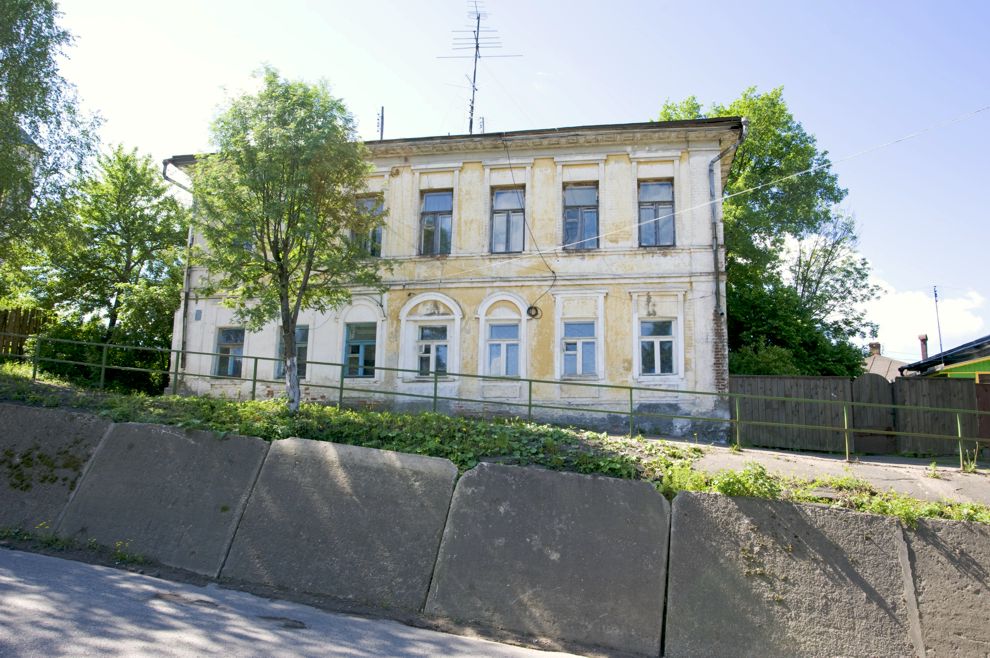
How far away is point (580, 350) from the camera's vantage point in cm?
1661

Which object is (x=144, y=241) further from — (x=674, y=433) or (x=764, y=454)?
(x=764, y=454)

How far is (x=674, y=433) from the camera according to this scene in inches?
609

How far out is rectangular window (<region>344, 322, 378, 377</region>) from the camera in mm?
17781

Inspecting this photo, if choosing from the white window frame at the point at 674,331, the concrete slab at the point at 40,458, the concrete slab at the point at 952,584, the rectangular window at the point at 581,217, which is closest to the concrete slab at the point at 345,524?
the concrete slab at the point at 40,458

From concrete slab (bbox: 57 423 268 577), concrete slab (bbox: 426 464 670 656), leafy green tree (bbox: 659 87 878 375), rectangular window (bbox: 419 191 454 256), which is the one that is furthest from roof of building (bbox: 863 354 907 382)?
concrete slab (bbox: 57 423 268 577)

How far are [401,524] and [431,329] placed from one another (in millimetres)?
10718

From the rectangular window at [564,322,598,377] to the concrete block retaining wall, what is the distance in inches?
364

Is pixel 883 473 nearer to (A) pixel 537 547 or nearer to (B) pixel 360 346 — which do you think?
(A) pixel 537 547

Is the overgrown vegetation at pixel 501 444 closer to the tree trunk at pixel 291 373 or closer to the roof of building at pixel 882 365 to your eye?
the tree trunk at pixel 291 373

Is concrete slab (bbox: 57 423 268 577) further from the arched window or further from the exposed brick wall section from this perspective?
the exposed brick wall section

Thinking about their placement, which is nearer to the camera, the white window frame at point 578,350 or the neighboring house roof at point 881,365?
the white window frame at point 578,350

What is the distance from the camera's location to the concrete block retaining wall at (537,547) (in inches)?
243

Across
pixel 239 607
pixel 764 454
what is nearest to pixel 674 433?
pixel 764 454

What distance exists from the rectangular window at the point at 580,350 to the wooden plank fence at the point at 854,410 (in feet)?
11.3
